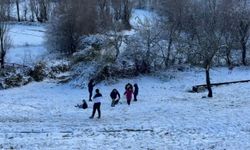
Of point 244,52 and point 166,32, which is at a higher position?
point 166,32

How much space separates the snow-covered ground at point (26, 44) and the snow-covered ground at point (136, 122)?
20.5m

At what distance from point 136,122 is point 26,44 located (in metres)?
52.2

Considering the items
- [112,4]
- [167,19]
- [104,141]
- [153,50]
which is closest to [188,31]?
[167,19]

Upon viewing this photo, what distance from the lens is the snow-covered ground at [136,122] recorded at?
23.0m

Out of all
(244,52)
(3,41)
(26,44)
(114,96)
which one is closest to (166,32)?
(244,52)

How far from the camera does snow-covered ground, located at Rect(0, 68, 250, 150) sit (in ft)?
75.3

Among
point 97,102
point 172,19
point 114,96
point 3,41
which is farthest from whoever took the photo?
point 3,41

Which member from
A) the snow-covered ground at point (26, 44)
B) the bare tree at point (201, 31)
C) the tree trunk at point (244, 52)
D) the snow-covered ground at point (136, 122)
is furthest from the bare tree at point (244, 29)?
the snow-covered ground at point (26, 44)

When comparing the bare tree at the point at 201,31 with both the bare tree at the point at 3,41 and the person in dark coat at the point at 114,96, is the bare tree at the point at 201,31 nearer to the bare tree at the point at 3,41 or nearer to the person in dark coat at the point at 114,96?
the person in dark coat at the point at 114,96

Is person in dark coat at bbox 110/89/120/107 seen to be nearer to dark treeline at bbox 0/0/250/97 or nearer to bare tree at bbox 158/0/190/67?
dark treeline at bbox 0/0/250/97

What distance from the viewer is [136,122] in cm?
2803

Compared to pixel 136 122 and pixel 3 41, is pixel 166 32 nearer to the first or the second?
pixel 3 41

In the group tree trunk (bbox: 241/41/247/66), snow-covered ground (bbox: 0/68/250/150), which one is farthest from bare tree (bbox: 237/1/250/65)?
snow-covered ground (bbox: 0/68/250/150)

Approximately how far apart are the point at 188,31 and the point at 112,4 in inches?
1253
